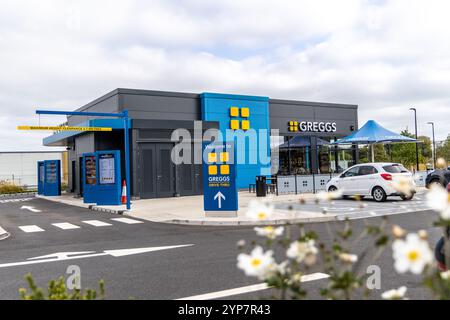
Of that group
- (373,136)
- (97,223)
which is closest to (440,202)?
(97,223)

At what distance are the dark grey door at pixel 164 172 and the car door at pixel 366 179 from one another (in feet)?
31.8

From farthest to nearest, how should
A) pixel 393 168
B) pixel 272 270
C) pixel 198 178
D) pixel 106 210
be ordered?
pixel 198 178 < pixel 106 210 < pixel 393 168 < pixel 272 270

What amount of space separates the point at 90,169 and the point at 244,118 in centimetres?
1021

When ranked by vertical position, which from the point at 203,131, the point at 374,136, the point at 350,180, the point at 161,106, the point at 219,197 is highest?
the point at 161,106

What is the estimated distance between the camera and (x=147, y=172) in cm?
2272

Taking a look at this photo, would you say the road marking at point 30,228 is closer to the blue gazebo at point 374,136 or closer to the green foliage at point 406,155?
the blue gazebo at point 374,136

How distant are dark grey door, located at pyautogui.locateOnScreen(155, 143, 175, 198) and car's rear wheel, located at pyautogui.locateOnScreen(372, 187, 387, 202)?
34.1 ft

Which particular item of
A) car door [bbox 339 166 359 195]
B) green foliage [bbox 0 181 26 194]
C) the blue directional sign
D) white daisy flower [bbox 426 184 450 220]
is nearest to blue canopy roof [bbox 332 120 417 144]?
car door [bbox 339 166 359 195]

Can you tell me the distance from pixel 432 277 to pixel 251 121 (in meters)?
25.9

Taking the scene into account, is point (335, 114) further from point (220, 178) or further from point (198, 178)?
point (220, 178)

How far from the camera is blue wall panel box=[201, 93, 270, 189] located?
2586 centimetres

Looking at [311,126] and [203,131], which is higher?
[311,126]

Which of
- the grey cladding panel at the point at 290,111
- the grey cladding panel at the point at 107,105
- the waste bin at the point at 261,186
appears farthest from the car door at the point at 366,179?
the grey cladding panel at the point at 107,105
